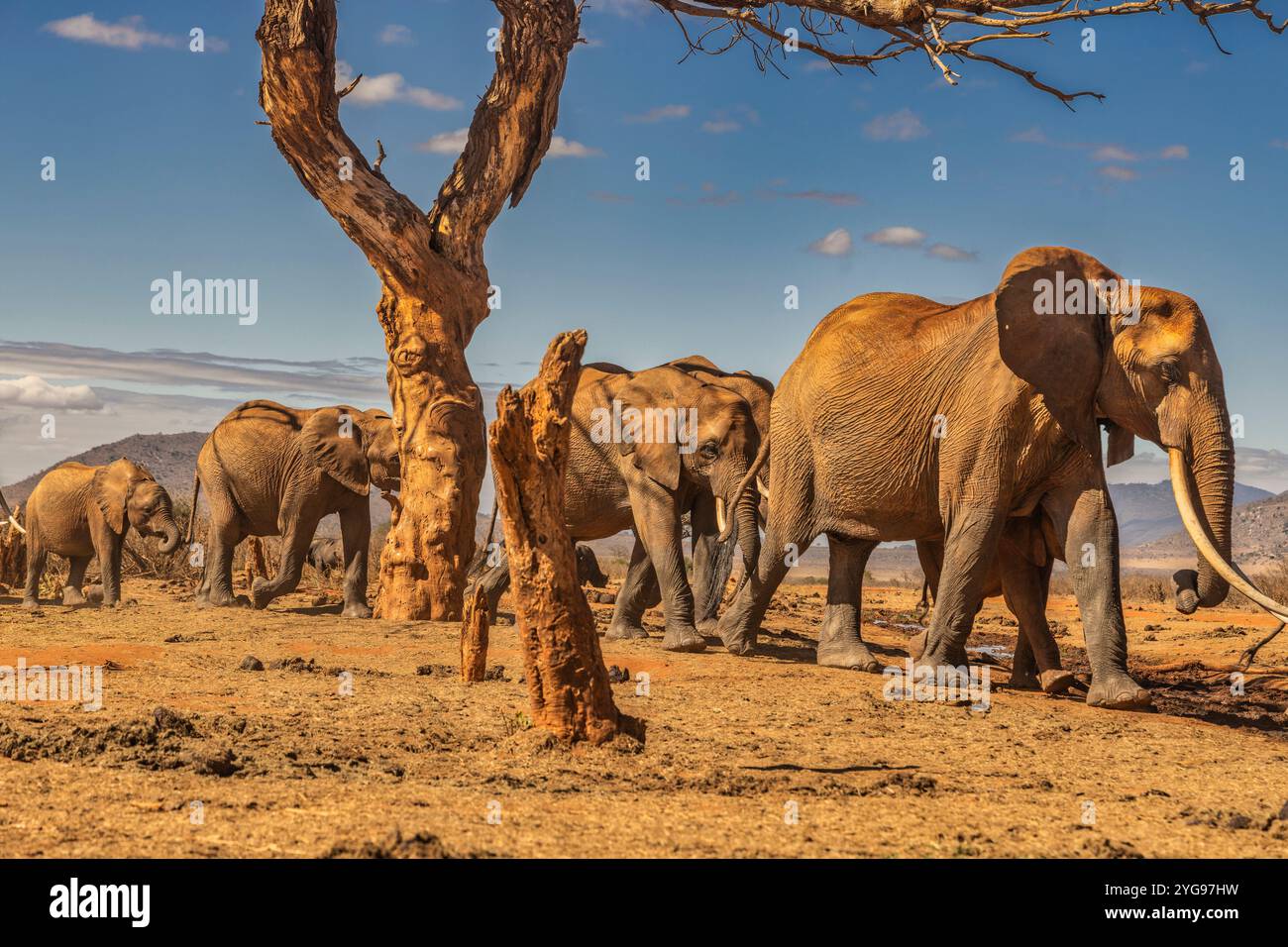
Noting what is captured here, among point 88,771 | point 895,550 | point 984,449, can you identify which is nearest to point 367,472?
point 984,449

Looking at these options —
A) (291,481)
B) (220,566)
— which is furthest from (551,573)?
(220,566)

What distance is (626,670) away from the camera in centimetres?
1067

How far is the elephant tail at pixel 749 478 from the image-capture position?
1277 centimetres

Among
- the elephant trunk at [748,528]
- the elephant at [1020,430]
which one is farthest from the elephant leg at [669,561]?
the elephant at [1020,430]

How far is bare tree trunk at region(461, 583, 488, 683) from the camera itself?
Answer: 9781mm

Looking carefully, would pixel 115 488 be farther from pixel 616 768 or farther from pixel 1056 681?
pixel 616 768

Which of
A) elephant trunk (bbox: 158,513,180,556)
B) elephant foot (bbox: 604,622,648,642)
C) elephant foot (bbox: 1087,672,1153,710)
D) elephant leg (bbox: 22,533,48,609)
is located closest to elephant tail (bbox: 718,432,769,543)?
elephant foot (bbox: 604,622,648,642)

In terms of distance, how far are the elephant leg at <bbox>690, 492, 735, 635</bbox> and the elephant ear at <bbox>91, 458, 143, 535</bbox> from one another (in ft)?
32.1

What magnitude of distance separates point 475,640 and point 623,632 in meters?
4.63

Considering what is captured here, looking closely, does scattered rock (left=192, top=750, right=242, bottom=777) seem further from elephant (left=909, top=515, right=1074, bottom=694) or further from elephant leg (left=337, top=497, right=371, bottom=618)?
elephant leg (left=337, top=497, right=371, bottom=618)

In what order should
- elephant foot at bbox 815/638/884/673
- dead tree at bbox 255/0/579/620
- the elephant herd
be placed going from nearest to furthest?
the elephant herd → elephant foot at bbox 815/638/884/673 → dead tree at bbox 255/0/579/620

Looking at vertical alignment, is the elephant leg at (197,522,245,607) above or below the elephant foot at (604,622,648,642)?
above

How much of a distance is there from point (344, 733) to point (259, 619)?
7044mm
